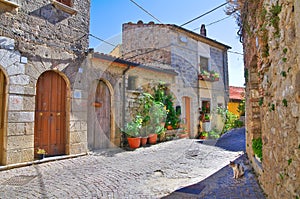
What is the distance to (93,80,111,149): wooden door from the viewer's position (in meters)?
6.89

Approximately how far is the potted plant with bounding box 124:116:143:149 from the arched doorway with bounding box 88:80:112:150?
60 cm

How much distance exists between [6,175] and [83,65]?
3.31 meters

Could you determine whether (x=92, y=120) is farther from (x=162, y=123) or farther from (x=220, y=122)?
(x=220, y=122)

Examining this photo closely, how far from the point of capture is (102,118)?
7035mm

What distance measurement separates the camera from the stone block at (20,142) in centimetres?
463

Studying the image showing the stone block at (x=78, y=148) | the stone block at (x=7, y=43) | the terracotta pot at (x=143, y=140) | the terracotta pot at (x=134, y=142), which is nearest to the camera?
the stone block at (x=7, y=43)

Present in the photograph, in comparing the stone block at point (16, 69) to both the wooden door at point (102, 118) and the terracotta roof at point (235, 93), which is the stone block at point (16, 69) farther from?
the terracotta roof at point (235, 93)

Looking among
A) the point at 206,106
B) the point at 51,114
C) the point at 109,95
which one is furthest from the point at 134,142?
the point at 206,106

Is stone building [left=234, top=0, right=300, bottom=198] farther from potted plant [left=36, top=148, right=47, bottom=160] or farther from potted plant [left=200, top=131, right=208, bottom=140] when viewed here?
potted plant [left=200, top=131, right=208, bottom=140]

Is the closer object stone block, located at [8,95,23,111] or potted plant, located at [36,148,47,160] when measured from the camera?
stone block, located at [8,95,23,111]

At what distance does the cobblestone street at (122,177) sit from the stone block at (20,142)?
1.50ft

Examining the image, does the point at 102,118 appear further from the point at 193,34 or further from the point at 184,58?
the point at 193,34

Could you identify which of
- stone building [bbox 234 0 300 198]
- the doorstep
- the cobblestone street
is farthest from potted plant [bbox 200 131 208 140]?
stone building [bbox 234 0 300 198]

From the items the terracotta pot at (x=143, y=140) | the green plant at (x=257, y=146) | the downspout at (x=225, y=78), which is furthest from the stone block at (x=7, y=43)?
the downspout at (x=225, y=78)
